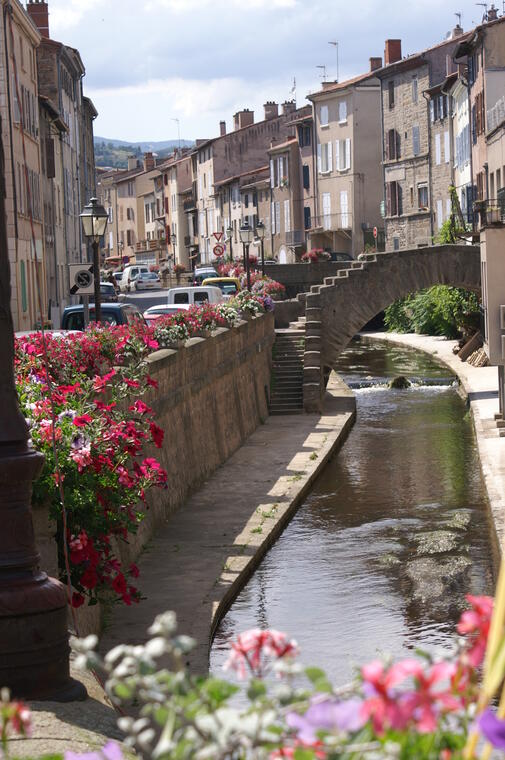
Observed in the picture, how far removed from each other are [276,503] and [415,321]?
37.3 metres

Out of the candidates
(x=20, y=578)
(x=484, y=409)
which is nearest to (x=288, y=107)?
(x=484, y=409)

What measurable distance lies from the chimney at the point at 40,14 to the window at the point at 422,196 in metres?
18.3

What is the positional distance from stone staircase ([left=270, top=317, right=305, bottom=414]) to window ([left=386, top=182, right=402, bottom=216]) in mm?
28969

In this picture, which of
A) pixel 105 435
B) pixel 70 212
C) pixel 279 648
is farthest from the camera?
pixel 70 212

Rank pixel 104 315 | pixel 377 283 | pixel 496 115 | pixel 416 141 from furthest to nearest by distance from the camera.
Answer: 1. pixel 416 141
2. pixel 496 115
3. pixel 377 283
4. pixel 104 315

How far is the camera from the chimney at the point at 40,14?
61031mm

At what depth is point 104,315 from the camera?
89.1 ft

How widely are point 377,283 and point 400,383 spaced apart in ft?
10.7

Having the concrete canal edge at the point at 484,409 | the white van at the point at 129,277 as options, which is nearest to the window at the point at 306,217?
the white van at the point at 129,277

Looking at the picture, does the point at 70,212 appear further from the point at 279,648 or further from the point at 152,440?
the point at 279,648

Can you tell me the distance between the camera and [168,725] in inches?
116

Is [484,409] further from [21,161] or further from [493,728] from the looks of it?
[493,728]

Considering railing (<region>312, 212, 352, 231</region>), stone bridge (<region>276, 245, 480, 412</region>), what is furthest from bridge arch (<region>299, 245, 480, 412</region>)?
railing (<region>312, 212, 352, 231</region>)

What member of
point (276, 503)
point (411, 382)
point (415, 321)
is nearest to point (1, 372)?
point (276, 503)
